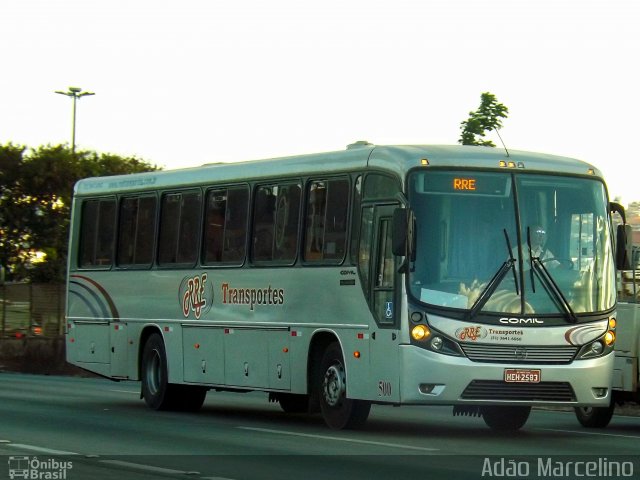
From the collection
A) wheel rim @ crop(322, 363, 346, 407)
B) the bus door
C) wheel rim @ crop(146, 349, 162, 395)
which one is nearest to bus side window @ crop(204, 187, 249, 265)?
wheel rim @ crop(146, 349, 162, 395)

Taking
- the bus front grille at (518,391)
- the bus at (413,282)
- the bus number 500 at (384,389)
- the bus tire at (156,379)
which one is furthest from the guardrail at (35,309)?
the bus front grille at (518,391)

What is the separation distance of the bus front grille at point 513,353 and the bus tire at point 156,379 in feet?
21.3

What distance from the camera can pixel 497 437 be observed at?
17.0 m

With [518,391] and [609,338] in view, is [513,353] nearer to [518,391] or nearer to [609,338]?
[518,391]

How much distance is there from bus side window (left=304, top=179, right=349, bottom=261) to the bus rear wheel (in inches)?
165

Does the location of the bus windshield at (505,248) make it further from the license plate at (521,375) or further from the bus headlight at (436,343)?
the license plate at (521,375)

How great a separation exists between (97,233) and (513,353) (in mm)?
9339

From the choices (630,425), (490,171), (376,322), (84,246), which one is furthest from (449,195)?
(84,246)

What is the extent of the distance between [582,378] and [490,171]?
251 centimetres

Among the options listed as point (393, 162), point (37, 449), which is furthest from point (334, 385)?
point (37, 449)

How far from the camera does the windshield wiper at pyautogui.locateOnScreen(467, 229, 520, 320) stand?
644 inches

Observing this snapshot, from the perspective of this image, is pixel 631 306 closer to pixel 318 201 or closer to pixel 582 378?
pixel 582 378

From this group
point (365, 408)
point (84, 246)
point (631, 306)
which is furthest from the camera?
point (84, 246)

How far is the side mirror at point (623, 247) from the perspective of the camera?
1739 centimetres
